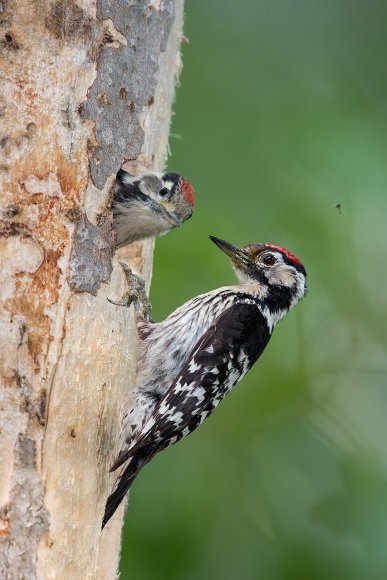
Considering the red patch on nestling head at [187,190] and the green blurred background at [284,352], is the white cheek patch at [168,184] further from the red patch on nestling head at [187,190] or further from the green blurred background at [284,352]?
the green blurred background at [284,352]

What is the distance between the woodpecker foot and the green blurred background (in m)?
1.54

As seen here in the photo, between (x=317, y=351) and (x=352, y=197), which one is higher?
(x=352, y=197)

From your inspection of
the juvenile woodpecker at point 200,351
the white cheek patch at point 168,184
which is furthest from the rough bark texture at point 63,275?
the white cheek patch at point 168,184

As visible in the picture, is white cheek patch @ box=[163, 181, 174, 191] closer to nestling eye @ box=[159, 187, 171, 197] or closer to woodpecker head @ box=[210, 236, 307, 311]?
nestling eye @ box=[159, 187, 171, 197]

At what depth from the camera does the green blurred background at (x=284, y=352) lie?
232 inches

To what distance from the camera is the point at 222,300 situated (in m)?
4.47

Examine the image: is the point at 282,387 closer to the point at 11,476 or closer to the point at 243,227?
the point at 243,227

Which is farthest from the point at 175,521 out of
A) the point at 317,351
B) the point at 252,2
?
the point at 252,2

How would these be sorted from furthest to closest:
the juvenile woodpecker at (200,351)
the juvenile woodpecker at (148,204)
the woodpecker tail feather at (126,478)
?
the juvenile woodpecker at (148,204) → the juvenile woodpecker at (200,351) → the woodpecker tail feather at (126,478)

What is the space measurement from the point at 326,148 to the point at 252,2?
4.25 ft

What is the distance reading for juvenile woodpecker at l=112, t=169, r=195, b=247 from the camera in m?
4.12

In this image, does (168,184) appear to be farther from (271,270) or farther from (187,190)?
(271,270)

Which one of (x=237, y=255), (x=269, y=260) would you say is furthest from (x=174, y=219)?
(x=269, y=260)

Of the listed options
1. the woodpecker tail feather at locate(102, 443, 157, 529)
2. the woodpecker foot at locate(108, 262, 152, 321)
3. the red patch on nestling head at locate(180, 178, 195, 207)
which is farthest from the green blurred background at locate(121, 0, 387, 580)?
the woodpecker tail feather at locate(102, 443, 157, 529)
